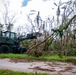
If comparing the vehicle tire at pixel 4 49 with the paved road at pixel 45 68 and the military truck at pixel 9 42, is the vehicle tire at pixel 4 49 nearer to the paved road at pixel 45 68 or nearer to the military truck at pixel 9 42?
the military truck at pixel 9 42

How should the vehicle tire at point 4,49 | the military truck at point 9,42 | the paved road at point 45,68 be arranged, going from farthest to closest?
the military truck at point 9,42 < the vehicle tire at point 4,49 < the paved road at point 45,68

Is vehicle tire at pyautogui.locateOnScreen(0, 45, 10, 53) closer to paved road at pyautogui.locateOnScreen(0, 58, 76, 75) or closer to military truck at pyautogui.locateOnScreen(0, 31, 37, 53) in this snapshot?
military truck at pyautogui.locateOnScreen(0, 31, 37, 53)

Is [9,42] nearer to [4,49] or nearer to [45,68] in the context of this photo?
[4,49]

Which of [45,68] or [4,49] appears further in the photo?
[4,49]

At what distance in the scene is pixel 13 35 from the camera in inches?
1275

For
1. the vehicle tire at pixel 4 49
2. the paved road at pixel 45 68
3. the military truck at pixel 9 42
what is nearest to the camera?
the paved road at pixel 45 68

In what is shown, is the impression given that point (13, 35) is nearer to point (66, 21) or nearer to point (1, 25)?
point (1, 25)

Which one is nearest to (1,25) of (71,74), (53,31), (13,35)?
(13,35)

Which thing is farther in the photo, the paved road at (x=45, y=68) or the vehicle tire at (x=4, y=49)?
the vehicle tire at (x=4, y=49)

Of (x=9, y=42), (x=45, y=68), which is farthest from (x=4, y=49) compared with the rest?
(x=45, y=68)

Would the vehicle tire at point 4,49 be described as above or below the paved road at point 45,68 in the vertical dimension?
below

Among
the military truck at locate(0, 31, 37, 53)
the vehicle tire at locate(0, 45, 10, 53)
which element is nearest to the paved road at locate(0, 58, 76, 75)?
the vehicle tire at locate(0, 45, 10, 53)

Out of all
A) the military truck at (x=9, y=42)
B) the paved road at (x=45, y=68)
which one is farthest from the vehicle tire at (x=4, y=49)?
the paved road at (x=45, y=68)

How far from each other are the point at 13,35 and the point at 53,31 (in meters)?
25.0
